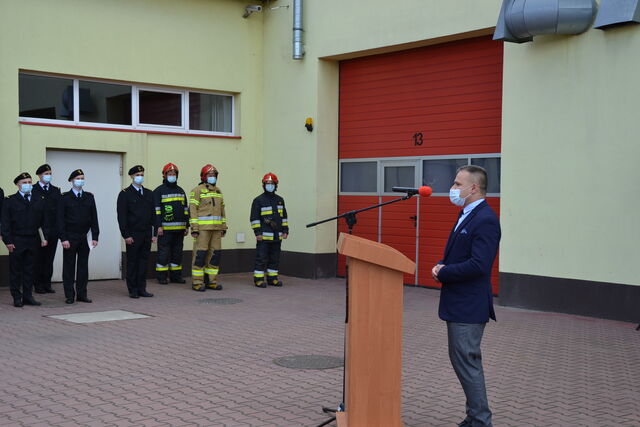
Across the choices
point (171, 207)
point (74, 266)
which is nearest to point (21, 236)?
point (74, 266)

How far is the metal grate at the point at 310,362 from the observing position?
7.66 metres

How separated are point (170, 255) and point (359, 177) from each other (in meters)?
4.05

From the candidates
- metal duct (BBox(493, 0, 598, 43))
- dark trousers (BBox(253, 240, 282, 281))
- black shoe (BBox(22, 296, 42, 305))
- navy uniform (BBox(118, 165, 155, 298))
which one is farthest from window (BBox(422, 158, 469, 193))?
black shoe (BBox(22, 296, 42, 305))

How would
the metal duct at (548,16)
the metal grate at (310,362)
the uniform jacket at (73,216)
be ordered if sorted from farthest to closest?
the uniform jacket at (73,216) → the metal duct at (548,16) → the metal grate at (310,362)

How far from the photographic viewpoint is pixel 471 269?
16.6 ft

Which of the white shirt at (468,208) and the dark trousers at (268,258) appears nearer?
the white shirt at (468,208)

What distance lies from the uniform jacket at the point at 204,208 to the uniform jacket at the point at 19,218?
2.83m

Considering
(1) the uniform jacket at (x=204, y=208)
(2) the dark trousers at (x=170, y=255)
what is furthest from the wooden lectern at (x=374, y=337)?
(2) the dark trousers at (x=170, y=255)

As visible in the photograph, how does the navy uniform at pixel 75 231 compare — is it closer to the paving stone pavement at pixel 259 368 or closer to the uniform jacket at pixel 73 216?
the uniform jacket at pixel 73 216

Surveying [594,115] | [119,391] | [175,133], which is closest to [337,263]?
[175,133]

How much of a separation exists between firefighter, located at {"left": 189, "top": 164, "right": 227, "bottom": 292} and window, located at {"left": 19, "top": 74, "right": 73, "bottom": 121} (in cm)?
286

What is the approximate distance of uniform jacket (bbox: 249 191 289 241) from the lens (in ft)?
45.2

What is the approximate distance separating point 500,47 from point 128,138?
709 centimetres

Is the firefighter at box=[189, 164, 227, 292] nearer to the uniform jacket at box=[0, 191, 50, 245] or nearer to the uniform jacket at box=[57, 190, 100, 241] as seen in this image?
the uniform jacket at box=[57, 190, 100, 241]
